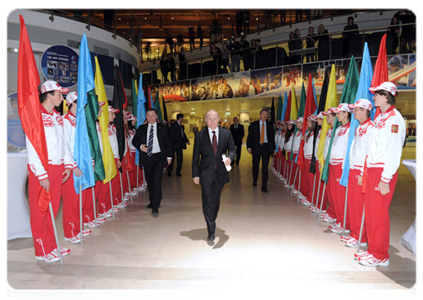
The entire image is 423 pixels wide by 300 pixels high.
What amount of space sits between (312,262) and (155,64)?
20.9m

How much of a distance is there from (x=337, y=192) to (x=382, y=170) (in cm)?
149

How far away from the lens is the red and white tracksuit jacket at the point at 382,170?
3412 millimetres

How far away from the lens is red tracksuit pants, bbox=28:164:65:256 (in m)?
3.66

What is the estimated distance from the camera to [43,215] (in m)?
3.75

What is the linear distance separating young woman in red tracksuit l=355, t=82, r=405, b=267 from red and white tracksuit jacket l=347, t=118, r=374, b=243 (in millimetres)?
262

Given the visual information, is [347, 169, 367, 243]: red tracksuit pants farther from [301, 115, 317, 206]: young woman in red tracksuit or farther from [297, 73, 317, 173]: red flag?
[297, 73, 317, 173]: red flag

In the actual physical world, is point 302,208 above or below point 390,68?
below

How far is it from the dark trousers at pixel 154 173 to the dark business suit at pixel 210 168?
158cm

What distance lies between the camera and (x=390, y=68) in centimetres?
1255

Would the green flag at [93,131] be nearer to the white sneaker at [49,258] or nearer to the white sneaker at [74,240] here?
the white sneaker at [74,240]

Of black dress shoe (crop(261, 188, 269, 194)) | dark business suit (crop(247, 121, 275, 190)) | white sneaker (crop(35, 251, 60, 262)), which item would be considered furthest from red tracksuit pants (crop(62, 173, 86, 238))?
dark business suit (crop(247, 121, 275, 190))

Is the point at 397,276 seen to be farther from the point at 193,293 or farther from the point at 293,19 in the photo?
the point at 293,19

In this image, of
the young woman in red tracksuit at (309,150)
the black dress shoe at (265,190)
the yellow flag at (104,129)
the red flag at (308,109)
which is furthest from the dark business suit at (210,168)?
the black dress shoe at (265,190)
